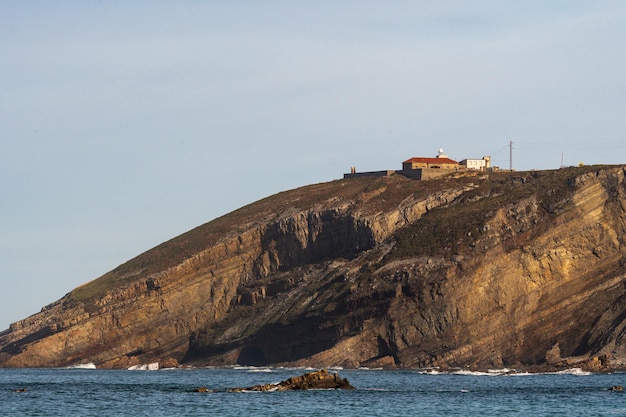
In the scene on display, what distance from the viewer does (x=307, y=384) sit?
9481cm

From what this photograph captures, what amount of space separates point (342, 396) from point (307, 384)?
758 centimetres

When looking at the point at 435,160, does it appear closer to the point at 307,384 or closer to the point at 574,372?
the point at 574,372

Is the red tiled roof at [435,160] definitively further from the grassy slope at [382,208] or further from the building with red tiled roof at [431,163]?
the grassy slope at [382,208]

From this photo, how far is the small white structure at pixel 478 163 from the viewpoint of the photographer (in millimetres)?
183750

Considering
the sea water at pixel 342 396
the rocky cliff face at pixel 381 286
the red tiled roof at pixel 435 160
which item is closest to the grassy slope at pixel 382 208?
the rocky cliff face at pixel 381 286

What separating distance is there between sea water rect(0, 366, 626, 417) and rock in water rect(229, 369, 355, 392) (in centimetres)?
180

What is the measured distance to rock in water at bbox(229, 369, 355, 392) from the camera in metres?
94.2

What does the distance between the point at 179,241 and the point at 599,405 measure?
115 meters

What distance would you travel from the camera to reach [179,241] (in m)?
187

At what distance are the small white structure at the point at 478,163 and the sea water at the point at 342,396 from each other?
2535 inches

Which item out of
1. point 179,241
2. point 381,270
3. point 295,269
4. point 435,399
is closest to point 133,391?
point 435,399

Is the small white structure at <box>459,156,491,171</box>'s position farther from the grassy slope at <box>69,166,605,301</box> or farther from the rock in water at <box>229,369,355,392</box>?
the rock in water at <box>229,369,355,392</box>

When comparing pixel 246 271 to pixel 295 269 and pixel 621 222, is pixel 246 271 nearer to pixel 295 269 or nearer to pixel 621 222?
pixel 295 269

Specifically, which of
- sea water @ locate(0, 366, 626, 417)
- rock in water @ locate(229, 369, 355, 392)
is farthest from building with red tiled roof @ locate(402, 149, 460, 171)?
rock in water @ locate(229, 369, 355, 392)
